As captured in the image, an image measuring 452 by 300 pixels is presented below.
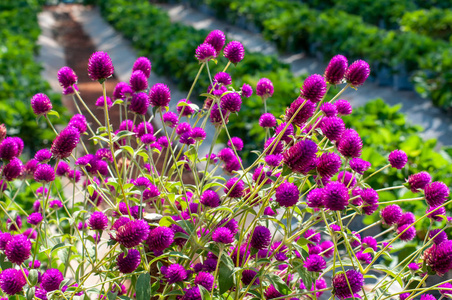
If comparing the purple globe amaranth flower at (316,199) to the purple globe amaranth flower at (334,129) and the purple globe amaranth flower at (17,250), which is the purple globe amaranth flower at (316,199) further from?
the purple globe amaranth flower at (17,250)

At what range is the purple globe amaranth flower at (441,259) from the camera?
1356 mm

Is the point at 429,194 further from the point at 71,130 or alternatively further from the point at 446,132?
the point at 446,132

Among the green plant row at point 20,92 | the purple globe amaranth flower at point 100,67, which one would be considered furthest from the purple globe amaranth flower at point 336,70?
the green plant row at point 20,92

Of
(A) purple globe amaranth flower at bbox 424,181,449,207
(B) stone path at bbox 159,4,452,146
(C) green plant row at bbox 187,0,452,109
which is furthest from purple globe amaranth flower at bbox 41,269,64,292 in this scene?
(C) green plant row at bbox 187,0,452,109

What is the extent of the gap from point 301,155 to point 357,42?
6.84 metres

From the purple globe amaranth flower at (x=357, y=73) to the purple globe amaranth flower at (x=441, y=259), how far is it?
0.50 meters

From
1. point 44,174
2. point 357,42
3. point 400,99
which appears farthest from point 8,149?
point 357,42

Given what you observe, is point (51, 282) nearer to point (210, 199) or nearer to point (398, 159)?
point (210, 199)

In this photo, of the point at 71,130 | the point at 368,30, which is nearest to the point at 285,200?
the point at 71,130

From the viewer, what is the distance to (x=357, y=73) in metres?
1.45

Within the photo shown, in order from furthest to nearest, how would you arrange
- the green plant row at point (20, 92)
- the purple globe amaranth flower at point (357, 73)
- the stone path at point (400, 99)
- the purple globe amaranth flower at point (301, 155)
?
the stone path at point (400, 99)
the green plant row at point (20, 92)
the purple globe amaranth flower at point (357, 73)
the purple globe amaranth flower at point (301, 155)

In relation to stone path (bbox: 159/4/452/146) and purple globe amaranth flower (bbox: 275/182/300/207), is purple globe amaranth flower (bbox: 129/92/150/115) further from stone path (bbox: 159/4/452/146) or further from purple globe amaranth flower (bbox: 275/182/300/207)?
stone path (bbox: 159/4/452/146)

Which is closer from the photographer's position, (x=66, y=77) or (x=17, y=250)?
(x=17, y=250)

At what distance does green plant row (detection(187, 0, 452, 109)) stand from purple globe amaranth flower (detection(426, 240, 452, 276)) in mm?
5066
